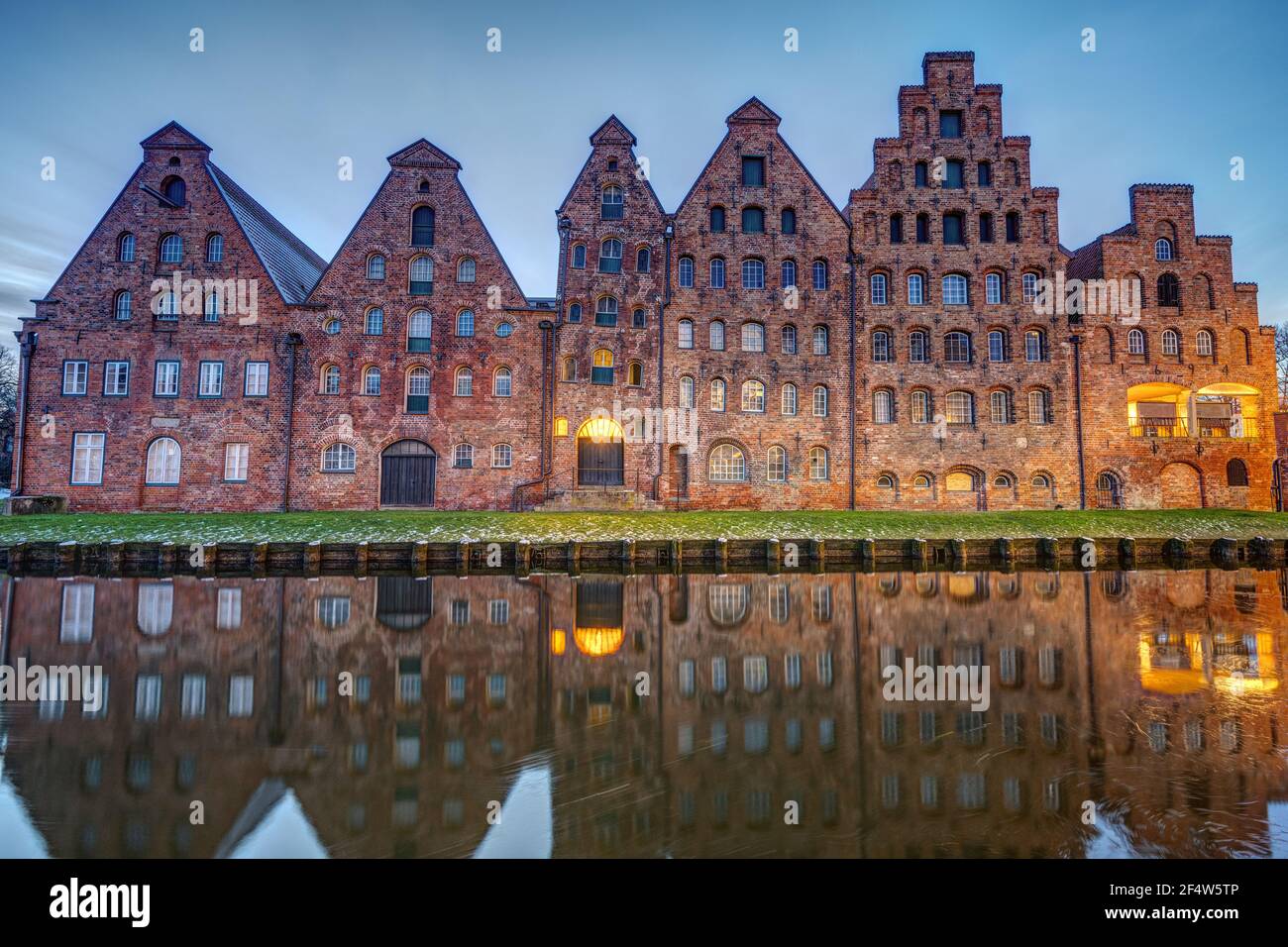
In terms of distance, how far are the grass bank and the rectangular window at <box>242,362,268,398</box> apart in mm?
7730

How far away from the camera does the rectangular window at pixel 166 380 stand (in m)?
27.3

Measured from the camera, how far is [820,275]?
30.5m

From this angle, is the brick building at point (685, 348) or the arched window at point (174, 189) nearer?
the brick building at point (685, 348)

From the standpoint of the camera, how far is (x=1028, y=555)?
1992cm

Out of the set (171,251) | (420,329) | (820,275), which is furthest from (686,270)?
(171,251)

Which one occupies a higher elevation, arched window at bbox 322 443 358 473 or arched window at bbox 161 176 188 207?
arched window at bbox 161 176 188 207

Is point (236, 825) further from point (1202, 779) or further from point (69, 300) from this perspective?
point (69, 300)

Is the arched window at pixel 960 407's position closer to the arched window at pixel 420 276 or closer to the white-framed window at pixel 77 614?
the arched window at pixel 420 276

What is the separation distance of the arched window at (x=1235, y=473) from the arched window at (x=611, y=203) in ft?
108

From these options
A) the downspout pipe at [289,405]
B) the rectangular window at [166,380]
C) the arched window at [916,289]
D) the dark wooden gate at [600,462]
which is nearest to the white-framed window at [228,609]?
the downspout pipe at [289,405]

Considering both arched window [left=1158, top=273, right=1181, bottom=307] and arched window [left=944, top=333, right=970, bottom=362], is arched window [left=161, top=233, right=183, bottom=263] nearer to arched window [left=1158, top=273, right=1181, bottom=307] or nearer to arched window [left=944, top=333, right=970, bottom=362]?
arched window [left=944, top=333, right=970, bottom=362]

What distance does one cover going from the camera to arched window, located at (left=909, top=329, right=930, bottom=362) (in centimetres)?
3045

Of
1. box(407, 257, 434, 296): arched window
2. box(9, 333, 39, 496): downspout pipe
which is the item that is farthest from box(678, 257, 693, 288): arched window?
box(9, 333, 39, 496): downspout pipe

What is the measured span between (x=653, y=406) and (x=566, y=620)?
743 inches
